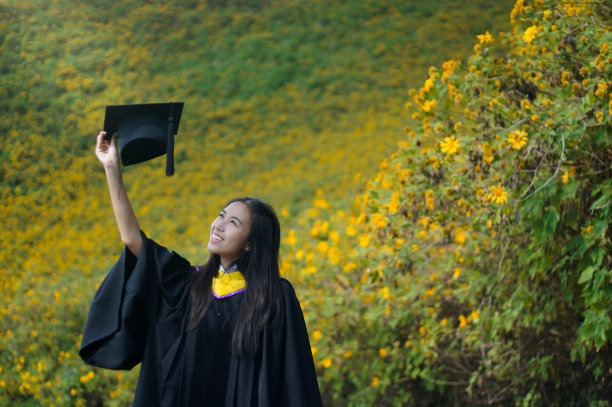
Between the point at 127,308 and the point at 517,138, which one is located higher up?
the point at 517,138

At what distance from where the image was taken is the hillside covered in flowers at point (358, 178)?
10.5ft

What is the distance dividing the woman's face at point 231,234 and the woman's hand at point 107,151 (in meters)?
0.40

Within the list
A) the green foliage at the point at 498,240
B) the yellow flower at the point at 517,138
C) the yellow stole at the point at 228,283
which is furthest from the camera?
the green foliage at the point at 498,240

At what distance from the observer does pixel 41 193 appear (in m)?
7.35

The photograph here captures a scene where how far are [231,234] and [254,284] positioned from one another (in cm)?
20

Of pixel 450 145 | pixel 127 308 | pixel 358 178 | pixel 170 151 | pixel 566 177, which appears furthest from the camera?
pixel 358 178

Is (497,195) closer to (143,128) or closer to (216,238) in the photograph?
(216,238)

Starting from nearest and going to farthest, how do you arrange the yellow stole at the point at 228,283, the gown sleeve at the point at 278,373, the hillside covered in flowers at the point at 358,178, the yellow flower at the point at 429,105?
the gown sleeve at the point at 278,373 → the yellow stole at the point at 228,283 → the hillside covered in flowers at the point at 358,178 → the yellow flower at the point at 429,105

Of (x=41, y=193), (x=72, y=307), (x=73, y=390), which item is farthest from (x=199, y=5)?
(x=73, y=390)

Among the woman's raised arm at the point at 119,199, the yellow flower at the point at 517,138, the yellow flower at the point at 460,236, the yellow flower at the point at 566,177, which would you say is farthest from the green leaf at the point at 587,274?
the woman's raised arm at the point at 119,199

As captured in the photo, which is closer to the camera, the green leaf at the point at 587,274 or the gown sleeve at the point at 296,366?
the gown sleeve at the point at 296,366

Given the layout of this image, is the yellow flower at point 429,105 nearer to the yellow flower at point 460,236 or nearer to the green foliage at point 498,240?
the green foliage at point 498,240

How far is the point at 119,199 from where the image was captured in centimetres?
228

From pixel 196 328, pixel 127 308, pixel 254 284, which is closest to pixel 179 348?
pixel 196 328
